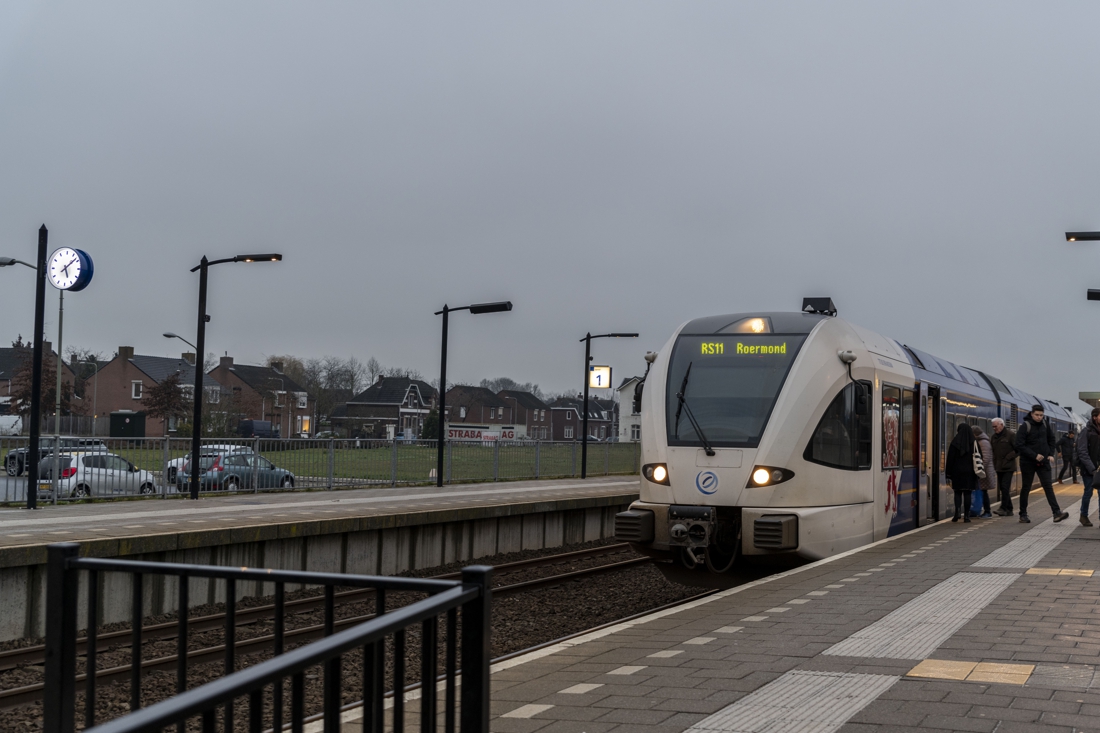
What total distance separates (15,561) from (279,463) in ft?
37.7

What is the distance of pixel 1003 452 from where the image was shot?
17.8m

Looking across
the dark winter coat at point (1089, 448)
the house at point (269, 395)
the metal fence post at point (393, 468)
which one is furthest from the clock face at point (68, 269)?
the house at point (269, 395)

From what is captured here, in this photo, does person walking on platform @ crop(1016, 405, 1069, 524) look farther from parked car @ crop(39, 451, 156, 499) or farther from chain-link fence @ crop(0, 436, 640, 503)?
parked car @ crop(39, 451, 156, 499)

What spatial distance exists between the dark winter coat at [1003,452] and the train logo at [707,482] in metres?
7.99

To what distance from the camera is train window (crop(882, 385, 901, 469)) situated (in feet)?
44.7

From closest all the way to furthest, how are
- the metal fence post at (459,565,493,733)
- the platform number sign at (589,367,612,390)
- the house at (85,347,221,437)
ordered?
the metal fence post at (459,565,493,733)
the platform number sign at (589,367,612,390)
the house at (85,347,221,437)

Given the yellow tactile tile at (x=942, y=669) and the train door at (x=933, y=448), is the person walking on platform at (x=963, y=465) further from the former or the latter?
the yellow tactile tile at (x=942, y=669)

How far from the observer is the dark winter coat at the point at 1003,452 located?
1772 centimetres

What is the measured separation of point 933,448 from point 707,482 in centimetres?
625

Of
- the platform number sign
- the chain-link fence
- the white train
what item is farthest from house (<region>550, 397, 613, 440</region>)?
the white train

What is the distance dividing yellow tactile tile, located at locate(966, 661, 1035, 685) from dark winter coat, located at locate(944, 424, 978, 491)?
1152 centimetres

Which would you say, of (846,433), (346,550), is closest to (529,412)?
(346,550)

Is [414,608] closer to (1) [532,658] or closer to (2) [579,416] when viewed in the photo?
(1) [532,658]

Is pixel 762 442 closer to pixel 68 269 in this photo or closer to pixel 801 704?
pixel 801 704
